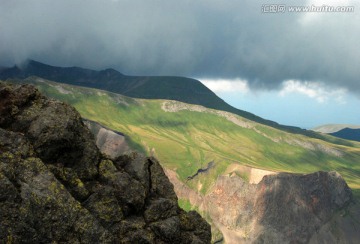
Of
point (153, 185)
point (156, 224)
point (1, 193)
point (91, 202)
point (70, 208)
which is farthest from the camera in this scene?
point (153, 185)

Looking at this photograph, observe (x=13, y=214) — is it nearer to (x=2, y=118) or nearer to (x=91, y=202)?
(x=91, y=202)

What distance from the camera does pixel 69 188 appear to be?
28.0 meters

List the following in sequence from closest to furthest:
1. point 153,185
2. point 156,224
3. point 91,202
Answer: point 91,202, point 156,224, point 153,185

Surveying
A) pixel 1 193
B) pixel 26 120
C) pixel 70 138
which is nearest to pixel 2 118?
pixel 26 120

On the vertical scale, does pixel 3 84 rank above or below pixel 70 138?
above

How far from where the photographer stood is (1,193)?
2225cm

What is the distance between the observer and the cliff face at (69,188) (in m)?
23.6

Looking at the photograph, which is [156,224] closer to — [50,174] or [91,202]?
[91,202]

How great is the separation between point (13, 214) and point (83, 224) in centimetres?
504

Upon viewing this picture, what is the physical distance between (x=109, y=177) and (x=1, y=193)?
1029cm

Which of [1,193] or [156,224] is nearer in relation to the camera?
[1,193]

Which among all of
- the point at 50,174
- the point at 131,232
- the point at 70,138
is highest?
the point at 70,138

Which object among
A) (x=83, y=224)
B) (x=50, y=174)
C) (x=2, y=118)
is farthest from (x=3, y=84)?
(x=83, y=224)

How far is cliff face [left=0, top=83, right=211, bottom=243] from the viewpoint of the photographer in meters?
23.6
